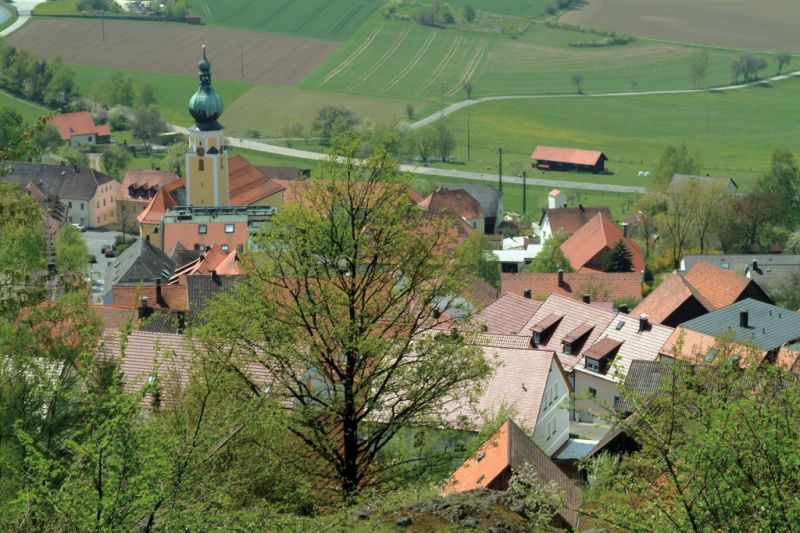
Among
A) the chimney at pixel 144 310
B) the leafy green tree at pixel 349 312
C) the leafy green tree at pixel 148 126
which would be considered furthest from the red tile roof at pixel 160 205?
the leafy green tree at pixel 349 312

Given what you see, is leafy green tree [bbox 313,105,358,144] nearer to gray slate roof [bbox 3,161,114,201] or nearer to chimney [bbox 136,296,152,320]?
gray slate roof [bbox 3,161,114,201]

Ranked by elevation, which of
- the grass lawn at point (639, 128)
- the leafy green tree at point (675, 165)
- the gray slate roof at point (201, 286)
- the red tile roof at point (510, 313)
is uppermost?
the gray slate roof at point (201, 286)

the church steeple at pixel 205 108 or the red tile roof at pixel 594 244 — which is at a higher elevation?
the church steeple at pixel 205 108

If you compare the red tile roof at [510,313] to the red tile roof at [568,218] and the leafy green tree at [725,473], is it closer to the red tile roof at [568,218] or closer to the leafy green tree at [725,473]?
the red tile roof at [568,218]

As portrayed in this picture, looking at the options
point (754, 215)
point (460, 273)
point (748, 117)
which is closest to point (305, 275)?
point (460, 273)

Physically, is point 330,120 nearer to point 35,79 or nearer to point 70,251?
point 35,79

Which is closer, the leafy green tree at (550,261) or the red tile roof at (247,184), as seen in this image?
the leafy green tree at (550,261)

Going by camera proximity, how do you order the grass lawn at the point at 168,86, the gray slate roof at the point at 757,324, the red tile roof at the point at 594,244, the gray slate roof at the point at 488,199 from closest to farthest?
the gray slate roof at the point at 757,324, the red tile roof at the point at 594,244, the gray slate roof at the point at 488,199, the grass lawn at the point at 168,86

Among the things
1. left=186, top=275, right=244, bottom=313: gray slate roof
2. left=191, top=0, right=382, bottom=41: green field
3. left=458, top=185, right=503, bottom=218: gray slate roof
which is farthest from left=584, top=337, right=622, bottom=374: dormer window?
left=191, top=0, right=382, bottom=41: green field
